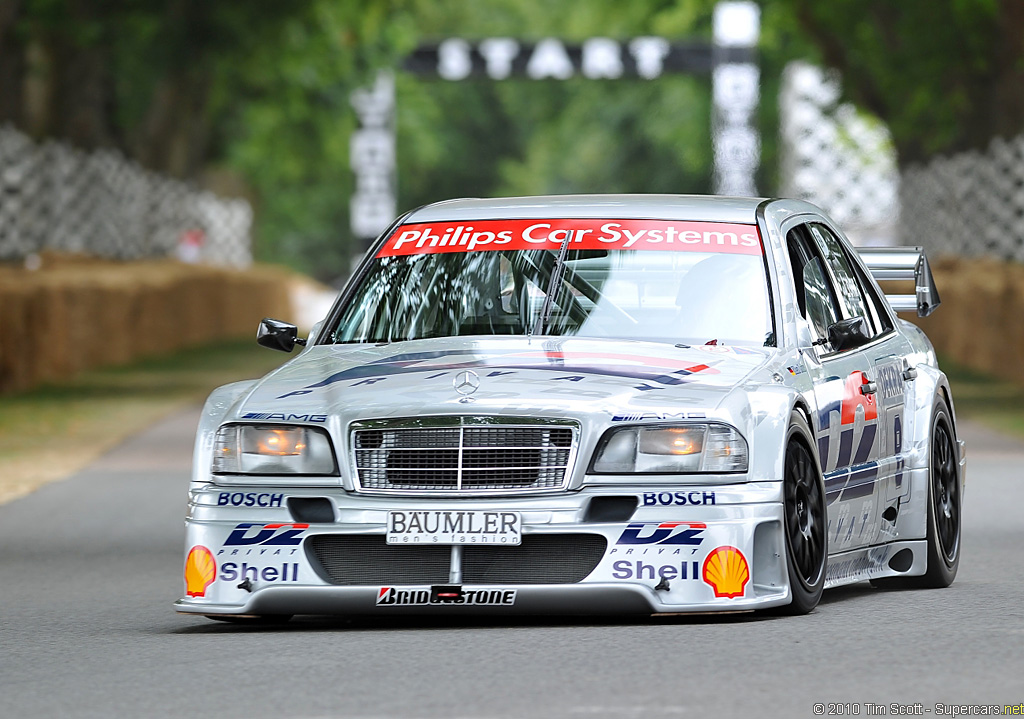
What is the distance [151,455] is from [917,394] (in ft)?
30.5

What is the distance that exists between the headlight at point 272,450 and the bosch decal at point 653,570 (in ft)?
3.32

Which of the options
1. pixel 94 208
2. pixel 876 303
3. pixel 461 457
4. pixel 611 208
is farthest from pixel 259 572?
pixel 94 208

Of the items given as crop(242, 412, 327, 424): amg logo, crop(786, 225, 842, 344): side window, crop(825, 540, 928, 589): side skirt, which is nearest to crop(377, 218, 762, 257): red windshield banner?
crop(786, 225, 842, 344): side window

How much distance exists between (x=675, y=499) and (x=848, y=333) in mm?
1368

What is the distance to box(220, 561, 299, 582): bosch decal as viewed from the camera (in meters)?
8.01

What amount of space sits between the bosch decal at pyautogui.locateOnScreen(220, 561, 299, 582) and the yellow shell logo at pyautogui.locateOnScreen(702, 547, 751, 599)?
4.51ft

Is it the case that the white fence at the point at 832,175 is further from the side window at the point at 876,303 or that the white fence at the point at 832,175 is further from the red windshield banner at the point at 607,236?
the red windshield banner at the point at 607,236

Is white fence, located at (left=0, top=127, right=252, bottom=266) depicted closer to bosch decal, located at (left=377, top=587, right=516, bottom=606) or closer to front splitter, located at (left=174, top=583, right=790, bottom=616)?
front splitter, located at (left=174, top=583, right=790, bottom=616)

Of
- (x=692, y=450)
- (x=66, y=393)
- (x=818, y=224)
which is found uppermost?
(x=818, y=224)

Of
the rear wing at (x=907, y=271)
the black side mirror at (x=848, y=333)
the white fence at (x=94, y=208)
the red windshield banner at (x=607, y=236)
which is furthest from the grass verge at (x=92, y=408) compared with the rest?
the black side mirror at (x=848, y=333)

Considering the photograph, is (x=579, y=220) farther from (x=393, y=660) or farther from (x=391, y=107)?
(x=391, y=107)

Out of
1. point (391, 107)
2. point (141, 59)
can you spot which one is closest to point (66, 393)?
point (141, 59)

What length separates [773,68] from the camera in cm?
5631

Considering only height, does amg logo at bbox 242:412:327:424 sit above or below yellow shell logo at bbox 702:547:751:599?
above
